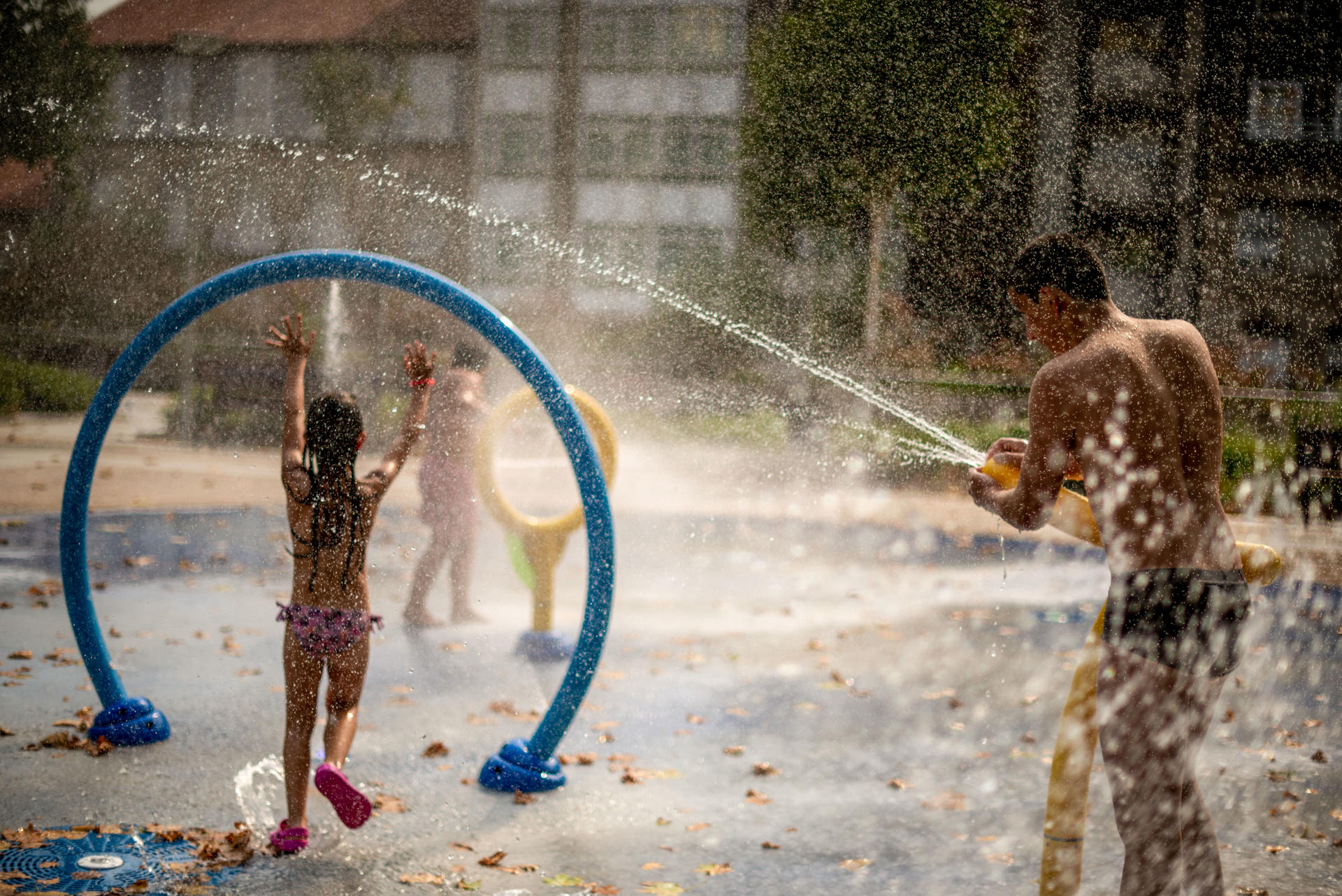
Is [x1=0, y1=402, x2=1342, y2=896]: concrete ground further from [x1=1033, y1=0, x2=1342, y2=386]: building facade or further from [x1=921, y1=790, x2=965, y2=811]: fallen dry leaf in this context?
[x1=1033, y1=0, x2=1342, y2=386]: building facade

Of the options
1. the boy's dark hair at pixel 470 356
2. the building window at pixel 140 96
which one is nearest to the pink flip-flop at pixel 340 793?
the boy's dark hair at pixel 470 356

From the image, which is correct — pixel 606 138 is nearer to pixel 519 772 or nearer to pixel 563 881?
pixel 519 772

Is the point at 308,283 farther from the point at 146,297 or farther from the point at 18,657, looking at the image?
the point at 18,657

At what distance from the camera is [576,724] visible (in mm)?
4719

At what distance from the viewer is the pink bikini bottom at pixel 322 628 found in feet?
10.8

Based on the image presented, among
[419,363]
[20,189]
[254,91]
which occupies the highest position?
[254,91]

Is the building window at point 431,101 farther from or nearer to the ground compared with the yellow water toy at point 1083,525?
farther from the ground

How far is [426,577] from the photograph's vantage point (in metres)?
6.26

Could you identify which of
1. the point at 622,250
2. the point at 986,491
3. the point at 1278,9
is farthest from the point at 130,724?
the point at 1278,9

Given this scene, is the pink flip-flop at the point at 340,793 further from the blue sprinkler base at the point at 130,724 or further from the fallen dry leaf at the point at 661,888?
the blue sprinkler base at the point at 130,724

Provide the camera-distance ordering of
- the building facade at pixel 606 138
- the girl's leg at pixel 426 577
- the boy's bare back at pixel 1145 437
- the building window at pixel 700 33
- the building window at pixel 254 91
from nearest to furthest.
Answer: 1. the boy's bare back at pixel 1145 437
2. the girl's leg at pixel 426 577
3. the building facade at pixel 606 138
4. the building window at pixel 700 33
5. the building window at pixel 254 91

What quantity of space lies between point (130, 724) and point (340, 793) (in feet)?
5.29

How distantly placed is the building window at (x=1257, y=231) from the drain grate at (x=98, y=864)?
2523cm

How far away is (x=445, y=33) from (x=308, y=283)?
8.86 metres
